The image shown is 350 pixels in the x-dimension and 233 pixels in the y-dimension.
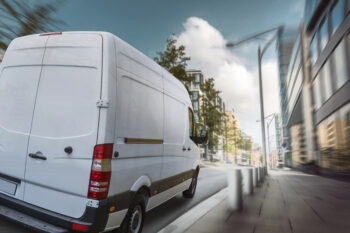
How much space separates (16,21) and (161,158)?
395cm

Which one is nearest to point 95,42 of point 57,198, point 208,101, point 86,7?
point 57,198

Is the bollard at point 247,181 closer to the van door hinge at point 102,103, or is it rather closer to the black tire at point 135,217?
the black tire at point 135,217

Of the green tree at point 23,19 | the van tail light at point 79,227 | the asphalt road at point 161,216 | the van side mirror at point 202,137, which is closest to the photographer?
the van tail light at point 79,227

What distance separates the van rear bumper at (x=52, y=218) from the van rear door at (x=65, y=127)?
7cm

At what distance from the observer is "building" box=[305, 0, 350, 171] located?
1460 centimetres

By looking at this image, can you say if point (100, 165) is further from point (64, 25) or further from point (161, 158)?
point (64, 25)

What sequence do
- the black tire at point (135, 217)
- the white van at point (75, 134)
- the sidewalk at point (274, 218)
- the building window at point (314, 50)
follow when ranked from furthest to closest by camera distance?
the building window at point (314, 50)
the sidewalk at point (274, 218)
the black tire at point (135, 217)
the white van at point (75, 134)

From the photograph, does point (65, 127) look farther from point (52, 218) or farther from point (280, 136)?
point (280, 136)

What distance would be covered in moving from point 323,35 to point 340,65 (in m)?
4.78

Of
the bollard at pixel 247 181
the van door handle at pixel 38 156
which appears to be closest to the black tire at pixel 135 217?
the van door handle at pixel 38 156

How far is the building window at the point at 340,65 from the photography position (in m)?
14.9

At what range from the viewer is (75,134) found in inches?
128

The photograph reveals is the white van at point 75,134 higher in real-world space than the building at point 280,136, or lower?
lower

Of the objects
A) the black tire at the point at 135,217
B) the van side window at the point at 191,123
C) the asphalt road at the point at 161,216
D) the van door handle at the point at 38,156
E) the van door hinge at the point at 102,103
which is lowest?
the asphalt road at the point at 161,216
